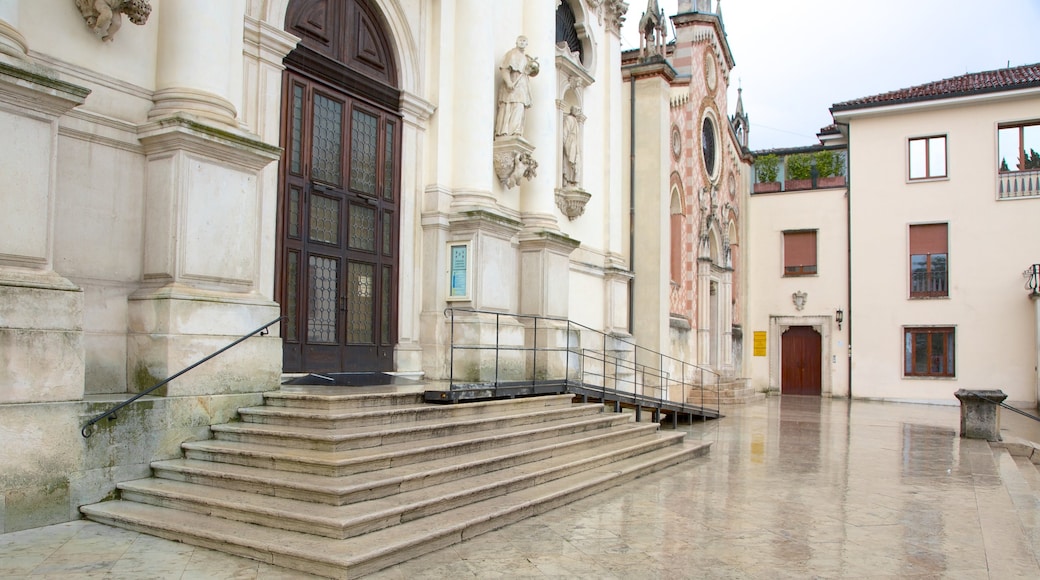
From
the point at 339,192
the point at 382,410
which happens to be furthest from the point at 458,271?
the point at 382,410

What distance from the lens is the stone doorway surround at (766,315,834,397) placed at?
27155 millimetres

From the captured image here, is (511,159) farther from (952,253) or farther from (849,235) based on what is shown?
(952,253)

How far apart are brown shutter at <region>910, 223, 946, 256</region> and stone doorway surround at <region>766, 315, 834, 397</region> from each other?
3.47 metres

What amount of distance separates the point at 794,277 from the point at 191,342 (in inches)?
977

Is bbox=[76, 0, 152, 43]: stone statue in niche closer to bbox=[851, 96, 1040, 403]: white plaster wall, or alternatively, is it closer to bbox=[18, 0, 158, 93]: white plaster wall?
bbox=[18, 0, 158, 93]: white plaster wall

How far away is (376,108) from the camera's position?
10406 millimetres

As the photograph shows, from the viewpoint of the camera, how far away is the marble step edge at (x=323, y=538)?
481cm

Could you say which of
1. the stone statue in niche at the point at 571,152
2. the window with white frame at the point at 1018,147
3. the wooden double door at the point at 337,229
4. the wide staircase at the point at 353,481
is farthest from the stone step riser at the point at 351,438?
the window with white frame at the point at 1018,147

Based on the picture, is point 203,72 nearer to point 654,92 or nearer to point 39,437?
point 39,437

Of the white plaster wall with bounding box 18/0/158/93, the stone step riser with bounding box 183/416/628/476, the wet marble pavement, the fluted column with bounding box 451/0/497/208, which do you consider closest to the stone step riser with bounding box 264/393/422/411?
the stone step riser with bounding box 183/416/628/476

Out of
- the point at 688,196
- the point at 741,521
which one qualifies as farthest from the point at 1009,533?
the point at 688,196

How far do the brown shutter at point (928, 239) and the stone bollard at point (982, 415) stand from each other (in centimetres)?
1257

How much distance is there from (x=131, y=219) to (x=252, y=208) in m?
1.01

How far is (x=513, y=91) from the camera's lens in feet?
39.3
